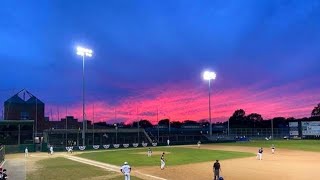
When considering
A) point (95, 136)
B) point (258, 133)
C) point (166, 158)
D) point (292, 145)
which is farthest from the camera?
point (258, 133)

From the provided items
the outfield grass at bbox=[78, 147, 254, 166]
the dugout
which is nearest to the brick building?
the dugout

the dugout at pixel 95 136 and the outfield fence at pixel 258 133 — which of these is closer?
the dugout at pixel 95 136

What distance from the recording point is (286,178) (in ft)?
95.6

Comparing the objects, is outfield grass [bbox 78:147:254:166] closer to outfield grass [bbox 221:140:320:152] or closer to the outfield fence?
outfield grass [bbox 221:140:320:152]

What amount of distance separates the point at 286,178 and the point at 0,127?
6511cm

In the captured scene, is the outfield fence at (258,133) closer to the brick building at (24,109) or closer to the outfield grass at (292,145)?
the outfield grass at (292,145)

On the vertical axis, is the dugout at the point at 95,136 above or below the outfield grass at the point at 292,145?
above

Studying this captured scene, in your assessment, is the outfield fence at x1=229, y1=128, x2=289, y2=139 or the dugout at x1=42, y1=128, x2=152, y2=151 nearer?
the dugout at x1=42, y1=128, x2=152, y2=151

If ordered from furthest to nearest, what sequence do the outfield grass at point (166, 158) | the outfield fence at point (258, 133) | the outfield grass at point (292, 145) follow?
the outfield fence at point (258, 133), the outfield grass at point (292, 145), the outfield grass at point (166, 158)

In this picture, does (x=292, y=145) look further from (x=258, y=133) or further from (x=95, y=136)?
(x=95, y=136)

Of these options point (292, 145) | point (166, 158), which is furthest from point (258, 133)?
point (166, 158)


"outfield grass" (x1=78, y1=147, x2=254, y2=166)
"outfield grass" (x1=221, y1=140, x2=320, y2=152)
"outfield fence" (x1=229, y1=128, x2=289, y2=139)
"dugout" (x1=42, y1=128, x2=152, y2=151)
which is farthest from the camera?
"outfield fence" (x1=229, y1=128, x2=289, y2=139)

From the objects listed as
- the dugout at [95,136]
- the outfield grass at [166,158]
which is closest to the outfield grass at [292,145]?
the outfield grass at [166,158]

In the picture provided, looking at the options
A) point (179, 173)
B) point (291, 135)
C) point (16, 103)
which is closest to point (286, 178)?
point (179, 173)
